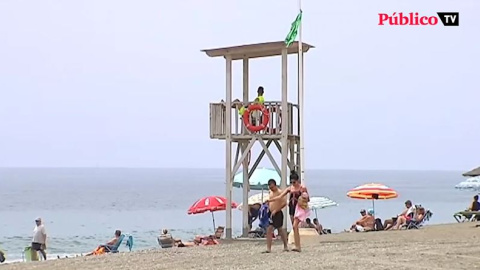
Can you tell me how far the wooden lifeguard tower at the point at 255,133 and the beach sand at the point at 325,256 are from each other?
7.41 feet

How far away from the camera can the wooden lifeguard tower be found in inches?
769

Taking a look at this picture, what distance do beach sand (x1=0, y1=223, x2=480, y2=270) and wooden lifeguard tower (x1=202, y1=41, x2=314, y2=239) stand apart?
2.26m

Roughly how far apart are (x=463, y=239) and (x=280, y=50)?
553 centimetres

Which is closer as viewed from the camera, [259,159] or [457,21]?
[457,21]

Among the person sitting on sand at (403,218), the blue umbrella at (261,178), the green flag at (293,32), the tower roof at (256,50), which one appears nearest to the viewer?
the green flag at (293,32)

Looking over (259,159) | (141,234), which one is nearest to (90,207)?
(141,234)

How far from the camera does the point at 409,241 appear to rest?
1728cm

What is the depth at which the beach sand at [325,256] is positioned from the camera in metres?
13.7

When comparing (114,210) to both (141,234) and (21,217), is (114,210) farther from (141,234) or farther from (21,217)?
(141,234)

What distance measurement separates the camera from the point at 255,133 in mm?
19828

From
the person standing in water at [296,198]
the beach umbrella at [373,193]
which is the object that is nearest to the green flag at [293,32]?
the person standing in water at [296,198]

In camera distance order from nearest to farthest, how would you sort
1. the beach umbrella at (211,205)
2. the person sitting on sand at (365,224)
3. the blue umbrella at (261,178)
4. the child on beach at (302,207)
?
1. the child on beach at (302,207)
2. the person sitting on sand at (365,224)
3. the blue umbrella at (261,178)
4. the beach umbrella at (211,205)

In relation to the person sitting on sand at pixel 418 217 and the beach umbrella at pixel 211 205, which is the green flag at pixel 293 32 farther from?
the beach umbrella at pixel 211 205

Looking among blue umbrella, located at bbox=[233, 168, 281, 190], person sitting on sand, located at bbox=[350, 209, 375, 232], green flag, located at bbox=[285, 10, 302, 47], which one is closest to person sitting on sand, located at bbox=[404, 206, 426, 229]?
person sitting on sand, located at bbox=[350, 209, 375, 232]
